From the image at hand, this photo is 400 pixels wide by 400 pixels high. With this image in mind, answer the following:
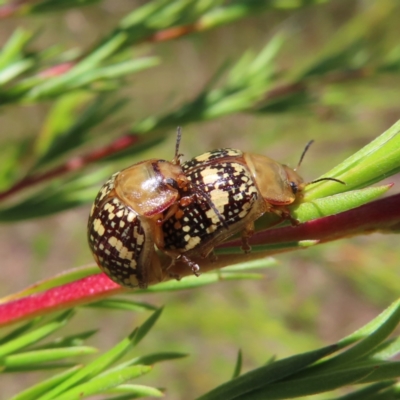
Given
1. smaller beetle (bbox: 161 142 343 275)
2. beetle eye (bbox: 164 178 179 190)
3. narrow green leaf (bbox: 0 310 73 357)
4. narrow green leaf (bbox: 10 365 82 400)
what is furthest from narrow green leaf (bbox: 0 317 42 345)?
beetle eye (bbox: 164 178 179 190)

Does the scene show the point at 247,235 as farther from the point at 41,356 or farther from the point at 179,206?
the point at 41,356

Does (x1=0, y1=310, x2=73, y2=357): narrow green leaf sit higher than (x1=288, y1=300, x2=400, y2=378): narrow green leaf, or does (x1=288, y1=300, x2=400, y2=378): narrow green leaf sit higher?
(x1=0, y1=310, x2=73, y2=357): narrow green leaf

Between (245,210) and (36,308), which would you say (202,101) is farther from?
(36,308)

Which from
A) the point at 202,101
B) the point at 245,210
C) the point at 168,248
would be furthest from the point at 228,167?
the point at 202,101

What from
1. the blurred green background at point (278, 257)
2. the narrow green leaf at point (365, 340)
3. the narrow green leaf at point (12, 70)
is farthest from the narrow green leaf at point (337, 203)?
the blurred green background at point (278, 257)

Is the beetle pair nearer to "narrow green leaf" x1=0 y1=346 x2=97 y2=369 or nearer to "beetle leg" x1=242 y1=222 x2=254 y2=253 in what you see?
"beetle leg" x1=242 y1=222 x2=254 y2=253

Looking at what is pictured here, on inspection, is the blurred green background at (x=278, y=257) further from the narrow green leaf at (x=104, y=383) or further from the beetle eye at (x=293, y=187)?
the narrow green leaf at (x=104, y=383)
